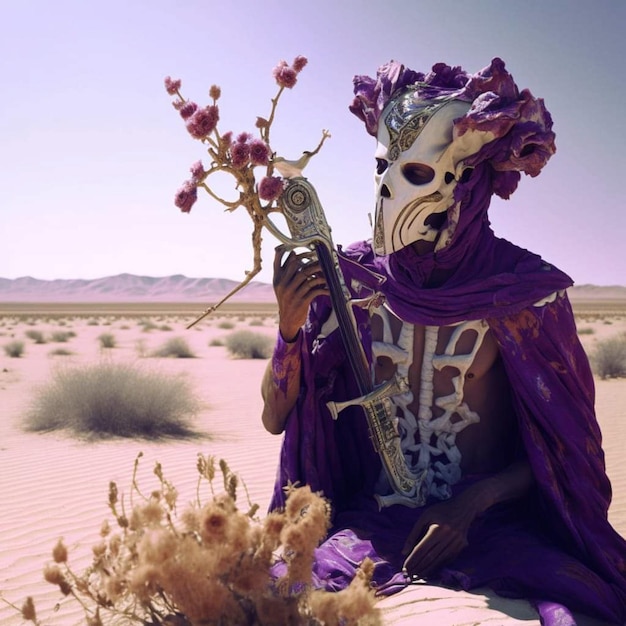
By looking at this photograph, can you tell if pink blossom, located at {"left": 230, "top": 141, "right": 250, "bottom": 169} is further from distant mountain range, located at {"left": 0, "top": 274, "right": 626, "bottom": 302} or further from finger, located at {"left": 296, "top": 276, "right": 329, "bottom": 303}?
distant mountain range, located at {"left": 0, "top": 274, "right": 626, "bottom": 302}

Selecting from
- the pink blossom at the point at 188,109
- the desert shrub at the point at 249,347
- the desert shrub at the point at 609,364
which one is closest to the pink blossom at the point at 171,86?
the pink blossom at the point at 188,109

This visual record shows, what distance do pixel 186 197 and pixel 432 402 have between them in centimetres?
145

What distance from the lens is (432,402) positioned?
315 cm

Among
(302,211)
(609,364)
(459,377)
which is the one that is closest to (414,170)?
(302,211)

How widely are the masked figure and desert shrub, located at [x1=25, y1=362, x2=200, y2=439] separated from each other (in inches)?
251

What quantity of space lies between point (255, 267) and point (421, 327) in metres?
0.98

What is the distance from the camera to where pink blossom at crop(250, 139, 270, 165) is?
2.37 meters

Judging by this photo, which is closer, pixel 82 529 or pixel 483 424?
pixel 483 424

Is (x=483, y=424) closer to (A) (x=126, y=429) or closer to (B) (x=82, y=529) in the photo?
(B) (x=82, y=529)

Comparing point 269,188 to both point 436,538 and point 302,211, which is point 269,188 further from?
point 436,538

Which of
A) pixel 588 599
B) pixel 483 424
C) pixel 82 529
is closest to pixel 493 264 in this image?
pixel 483 424

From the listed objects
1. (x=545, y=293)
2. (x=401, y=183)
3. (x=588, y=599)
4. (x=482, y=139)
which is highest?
(x=482, y=139)

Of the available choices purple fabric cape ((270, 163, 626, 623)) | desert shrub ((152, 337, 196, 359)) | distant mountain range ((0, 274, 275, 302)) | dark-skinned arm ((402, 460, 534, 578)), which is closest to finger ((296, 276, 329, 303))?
purple fabric cape ((270, 163, 626, 623))

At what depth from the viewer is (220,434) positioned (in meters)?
Result: 9.41
